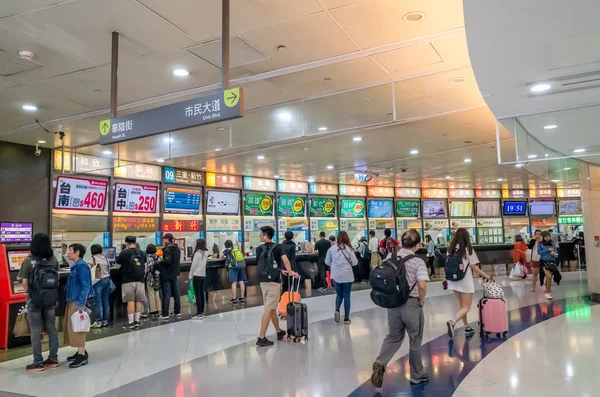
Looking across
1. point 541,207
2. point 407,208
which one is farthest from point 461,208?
point 541,207

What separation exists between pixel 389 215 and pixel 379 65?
13.7 meters

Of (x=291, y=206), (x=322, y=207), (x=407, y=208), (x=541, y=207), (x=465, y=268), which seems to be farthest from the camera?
(x=541, y=207)

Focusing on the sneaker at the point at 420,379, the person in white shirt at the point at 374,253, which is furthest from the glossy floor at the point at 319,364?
the person in white shirt at the point at 374,253

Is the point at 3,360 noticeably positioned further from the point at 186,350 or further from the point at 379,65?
the point at 379,65

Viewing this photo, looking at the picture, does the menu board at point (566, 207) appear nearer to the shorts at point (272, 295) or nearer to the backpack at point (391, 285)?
the shorts at point (272, 295)

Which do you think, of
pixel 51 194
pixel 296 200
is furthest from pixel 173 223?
pixel 296 200

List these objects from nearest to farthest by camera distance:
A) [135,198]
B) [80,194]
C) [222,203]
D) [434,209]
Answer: [80,194], [135,198], [222,203], [434,209]

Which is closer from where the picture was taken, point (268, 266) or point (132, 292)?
point (268, 266)

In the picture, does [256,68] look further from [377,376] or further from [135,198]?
[135,198]

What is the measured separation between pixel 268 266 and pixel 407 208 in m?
14.6

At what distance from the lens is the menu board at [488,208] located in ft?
69.6

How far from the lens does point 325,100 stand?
22.7 ft

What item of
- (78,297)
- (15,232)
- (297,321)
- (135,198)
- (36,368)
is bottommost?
(36,368)

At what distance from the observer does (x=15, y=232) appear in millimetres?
8758
